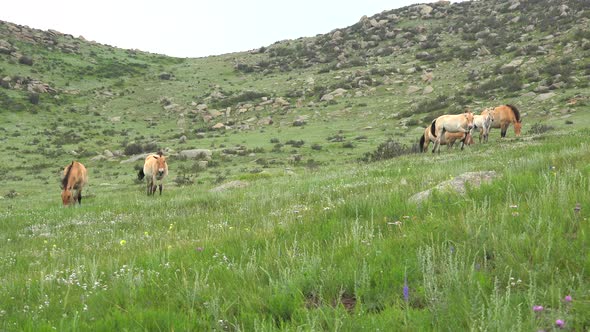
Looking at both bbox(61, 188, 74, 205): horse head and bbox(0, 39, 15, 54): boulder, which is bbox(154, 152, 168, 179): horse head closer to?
bbox(61, 188, 74, 205): horse head

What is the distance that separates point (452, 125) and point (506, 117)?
4.46 m

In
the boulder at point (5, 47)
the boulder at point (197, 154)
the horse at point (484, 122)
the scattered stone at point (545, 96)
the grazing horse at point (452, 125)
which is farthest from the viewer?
the boulder at point (5, 47)

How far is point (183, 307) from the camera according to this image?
2.97m

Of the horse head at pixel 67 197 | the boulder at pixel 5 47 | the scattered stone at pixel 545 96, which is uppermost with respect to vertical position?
the boulder at pixel 5 47

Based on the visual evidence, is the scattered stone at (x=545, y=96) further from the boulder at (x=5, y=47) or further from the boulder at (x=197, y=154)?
the boulder at (x=5, y=47)

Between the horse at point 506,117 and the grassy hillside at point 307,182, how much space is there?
121 centimetres

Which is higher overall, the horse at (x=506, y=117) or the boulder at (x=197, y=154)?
the horse at (x=506, y=117)

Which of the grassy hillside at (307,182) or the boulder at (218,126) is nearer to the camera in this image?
the grassy hillside at (307,182)

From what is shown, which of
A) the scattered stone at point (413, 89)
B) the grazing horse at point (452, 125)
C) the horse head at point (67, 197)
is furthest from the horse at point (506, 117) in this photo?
the scattered stone at point (413, 89)

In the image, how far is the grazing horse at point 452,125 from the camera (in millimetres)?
Result: 20703

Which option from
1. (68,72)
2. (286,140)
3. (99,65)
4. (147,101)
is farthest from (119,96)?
(286,140)

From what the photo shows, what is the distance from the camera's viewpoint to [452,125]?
69.4 feet

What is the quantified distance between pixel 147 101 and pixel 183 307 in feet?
212

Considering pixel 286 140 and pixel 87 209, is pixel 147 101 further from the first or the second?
pixel 87 209
